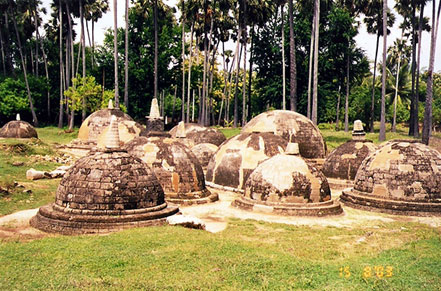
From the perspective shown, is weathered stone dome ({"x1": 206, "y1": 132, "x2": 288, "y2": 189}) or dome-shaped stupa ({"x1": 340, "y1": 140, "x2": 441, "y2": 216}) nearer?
dome-shaped stupa ({"x1": 340, "y1": 140, "x2": 441, "y2": 216})

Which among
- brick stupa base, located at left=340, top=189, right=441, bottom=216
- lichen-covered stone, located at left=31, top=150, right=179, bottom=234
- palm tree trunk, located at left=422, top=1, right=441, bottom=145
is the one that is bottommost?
brick stupa base, located at left=340, top=189, right=441, bottom=216

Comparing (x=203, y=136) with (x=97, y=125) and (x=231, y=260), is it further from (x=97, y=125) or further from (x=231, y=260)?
(x=231, y=260)

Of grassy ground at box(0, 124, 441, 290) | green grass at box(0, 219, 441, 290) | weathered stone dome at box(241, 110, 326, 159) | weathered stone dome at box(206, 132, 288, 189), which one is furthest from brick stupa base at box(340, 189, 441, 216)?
weathered stone dome at box(241, 110, 326, 159)

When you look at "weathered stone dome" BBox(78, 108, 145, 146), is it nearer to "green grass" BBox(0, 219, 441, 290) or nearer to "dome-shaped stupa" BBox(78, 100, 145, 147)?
"dome-shaped stupa" BBox(78, 100, 145, 147)

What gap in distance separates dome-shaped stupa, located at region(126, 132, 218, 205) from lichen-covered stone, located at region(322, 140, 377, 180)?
8.62 metres

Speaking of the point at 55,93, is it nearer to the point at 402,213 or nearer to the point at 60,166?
the point at 60,166

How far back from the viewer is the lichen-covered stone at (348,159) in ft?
84.6

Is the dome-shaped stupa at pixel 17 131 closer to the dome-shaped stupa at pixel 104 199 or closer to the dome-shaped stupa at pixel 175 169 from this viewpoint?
the dome-shaped stupa at pixel 175 169

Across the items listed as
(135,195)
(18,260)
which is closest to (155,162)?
(135,195)

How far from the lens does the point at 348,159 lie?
26.1 meters

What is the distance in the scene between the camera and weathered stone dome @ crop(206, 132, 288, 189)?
23562 mm

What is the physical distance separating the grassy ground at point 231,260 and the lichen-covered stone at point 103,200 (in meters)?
0.93

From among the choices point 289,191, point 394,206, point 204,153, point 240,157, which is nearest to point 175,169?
point 240,157

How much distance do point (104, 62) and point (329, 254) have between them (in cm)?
4690
